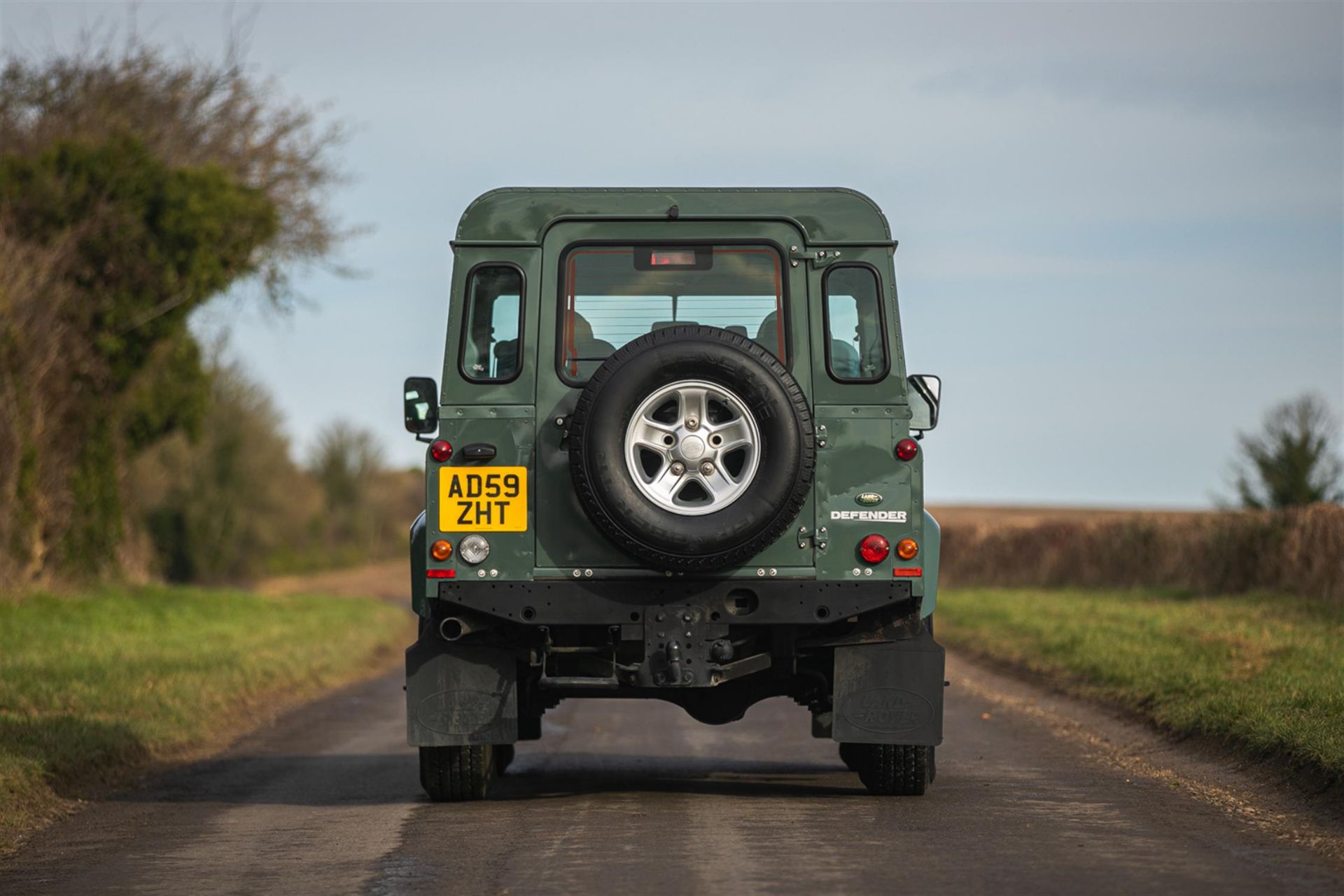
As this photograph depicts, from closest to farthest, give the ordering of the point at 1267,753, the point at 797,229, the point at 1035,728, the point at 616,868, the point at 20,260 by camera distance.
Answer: the point at 616,868, the point at 797,229, the point at 1267,753, the point at 1035,728, the point at 20,260

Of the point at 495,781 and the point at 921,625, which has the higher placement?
the point at 921,625

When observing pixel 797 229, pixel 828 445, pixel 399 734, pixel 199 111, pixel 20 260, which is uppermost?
pixel 199 111

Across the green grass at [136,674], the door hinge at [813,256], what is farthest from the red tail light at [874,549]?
the green grass at [136,674]

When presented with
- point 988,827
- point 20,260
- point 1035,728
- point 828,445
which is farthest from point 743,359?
point 20,260

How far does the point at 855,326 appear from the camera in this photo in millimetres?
8734

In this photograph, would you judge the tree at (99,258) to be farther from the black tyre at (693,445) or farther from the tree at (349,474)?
the tree at (349,474)

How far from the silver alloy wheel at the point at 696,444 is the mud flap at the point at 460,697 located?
4.68 feet

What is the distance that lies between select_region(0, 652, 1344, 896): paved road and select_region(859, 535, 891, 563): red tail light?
129 cm

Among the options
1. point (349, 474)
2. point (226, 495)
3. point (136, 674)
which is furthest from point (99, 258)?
point (349, 474)

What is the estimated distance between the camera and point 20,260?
23.1 meters

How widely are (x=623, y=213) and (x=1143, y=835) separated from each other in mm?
4055

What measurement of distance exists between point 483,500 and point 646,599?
972mm

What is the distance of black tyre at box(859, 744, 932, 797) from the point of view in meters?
9.05

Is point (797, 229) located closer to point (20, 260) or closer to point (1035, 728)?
point (1035, 728)
